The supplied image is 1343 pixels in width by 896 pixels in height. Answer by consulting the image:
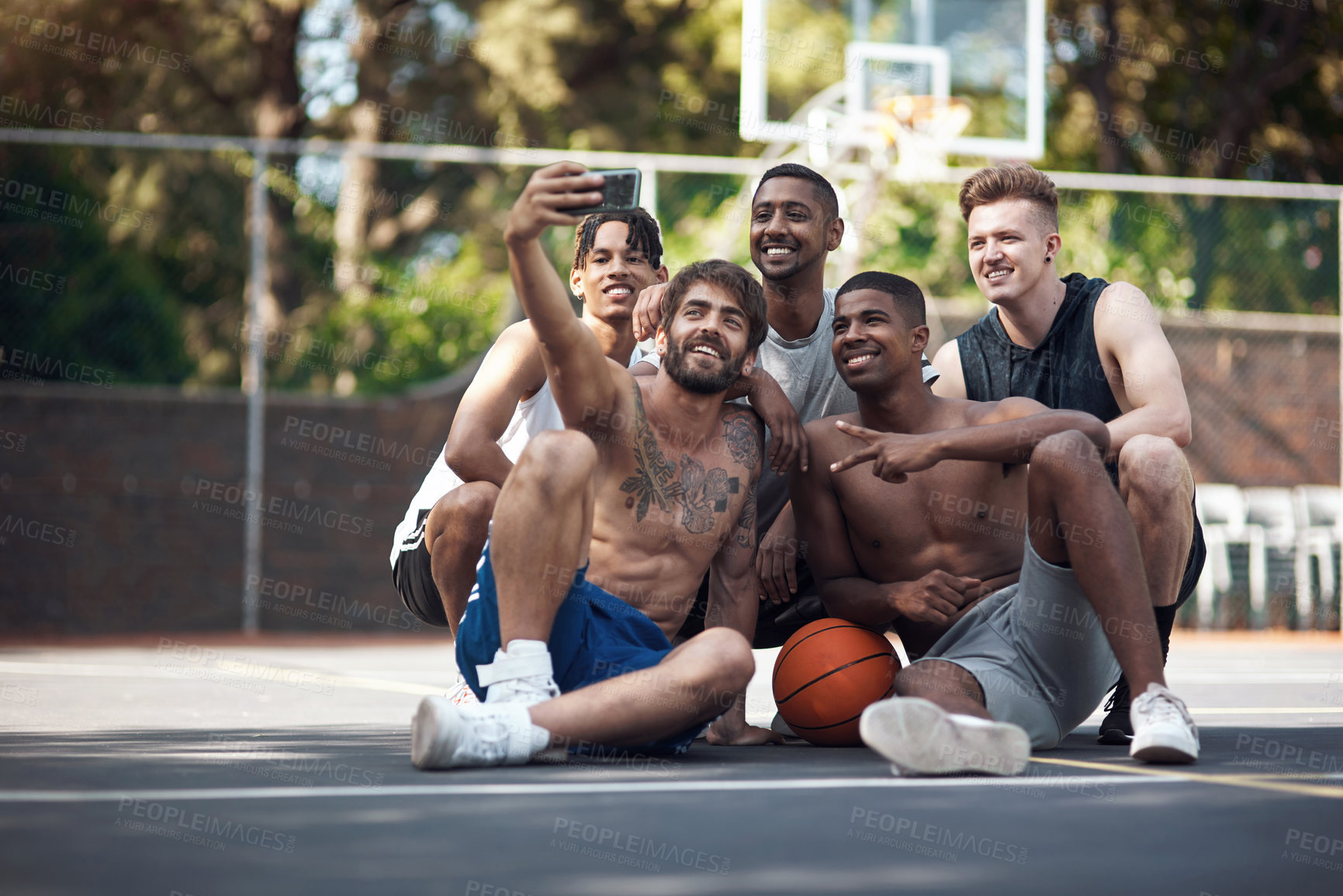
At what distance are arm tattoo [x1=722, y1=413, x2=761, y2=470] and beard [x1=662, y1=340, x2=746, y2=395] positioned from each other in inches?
9.3

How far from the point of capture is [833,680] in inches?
160

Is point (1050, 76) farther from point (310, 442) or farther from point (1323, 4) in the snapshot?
point (310, 442)

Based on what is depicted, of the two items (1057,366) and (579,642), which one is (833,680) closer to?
(579,642)

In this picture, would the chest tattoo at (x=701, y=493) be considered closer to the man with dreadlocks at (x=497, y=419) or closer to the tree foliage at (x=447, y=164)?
the man with dreadlocks at (x=497, y=419)

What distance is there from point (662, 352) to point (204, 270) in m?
11.1

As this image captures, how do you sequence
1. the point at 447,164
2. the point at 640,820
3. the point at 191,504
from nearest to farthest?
the point at 640,820 < the point at 191,504 < the point at 447,164

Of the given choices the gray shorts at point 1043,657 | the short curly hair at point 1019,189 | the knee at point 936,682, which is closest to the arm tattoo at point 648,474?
the knee at point 936,682

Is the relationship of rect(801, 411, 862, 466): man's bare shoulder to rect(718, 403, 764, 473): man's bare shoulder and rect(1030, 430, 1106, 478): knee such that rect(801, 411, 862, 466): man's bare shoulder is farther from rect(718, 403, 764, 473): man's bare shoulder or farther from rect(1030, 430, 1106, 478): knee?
rect(1030, 430, 1106, 478): knee

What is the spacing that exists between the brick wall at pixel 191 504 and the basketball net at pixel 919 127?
14.4ft

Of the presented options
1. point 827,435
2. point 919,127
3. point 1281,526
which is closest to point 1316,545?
point 1281,526

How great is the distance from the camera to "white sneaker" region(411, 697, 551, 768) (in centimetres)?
316

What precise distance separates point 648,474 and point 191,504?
→ 7489 mm

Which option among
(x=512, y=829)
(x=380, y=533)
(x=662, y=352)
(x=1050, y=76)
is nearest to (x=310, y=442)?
(x=380, y=533)

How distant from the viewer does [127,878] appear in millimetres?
2082
